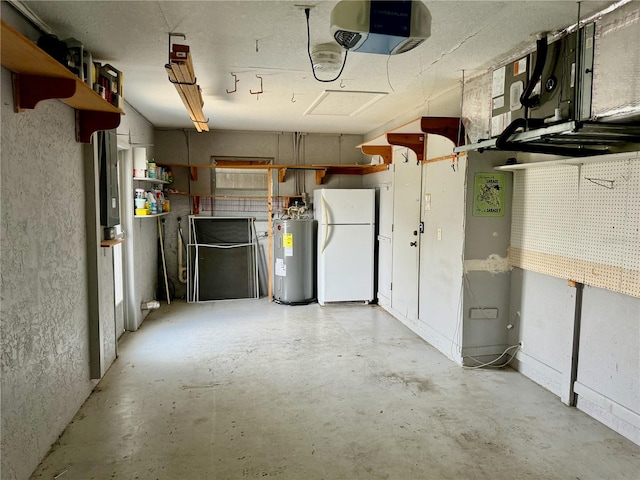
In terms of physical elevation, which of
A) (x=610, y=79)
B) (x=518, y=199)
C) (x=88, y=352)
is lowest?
(x=88, y=352)

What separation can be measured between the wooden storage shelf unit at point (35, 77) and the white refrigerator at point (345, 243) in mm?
3302

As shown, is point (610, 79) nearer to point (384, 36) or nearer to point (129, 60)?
point (384, 36)

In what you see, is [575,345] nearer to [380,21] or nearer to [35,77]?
[380,21]

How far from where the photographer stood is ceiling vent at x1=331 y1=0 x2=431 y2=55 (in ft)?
5.44

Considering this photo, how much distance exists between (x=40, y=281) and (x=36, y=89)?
0.97m

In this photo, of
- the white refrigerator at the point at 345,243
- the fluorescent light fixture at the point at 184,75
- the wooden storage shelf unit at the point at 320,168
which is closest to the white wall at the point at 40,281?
the fluorescent light fixture at the point at 184,75

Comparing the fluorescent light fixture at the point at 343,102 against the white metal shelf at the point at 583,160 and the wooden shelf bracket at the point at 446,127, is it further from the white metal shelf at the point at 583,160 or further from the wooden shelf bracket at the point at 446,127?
the white metal shelf at the point at 583,160

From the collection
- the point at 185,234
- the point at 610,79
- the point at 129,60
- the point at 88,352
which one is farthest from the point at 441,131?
the point at 185,234

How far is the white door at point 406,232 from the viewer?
4484mm

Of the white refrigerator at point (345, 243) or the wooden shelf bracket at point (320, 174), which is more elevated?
the wooden shelf bracket at point (320, 174)

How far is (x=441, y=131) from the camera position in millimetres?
3535

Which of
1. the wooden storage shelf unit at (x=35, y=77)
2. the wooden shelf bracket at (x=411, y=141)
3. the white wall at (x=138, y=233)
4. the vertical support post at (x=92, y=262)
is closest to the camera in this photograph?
the wooden storage shelf unit at (x=35, y=77)

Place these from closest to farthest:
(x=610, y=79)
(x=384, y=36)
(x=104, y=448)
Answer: (x=384, y=36), (x=610, y=79), (x=104, y=448)

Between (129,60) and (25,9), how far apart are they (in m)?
0.91
